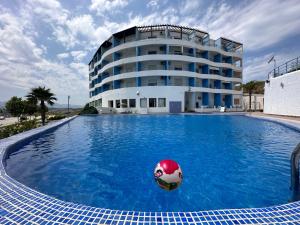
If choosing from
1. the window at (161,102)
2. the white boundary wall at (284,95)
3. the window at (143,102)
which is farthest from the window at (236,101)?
the window at (143,102)

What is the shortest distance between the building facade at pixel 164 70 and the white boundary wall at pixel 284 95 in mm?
11569

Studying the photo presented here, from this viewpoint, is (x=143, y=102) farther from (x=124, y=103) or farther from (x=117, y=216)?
(x=117, y=216)

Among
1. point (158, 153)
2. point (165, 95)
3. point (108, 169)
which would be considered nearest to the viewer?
point (108, 169)

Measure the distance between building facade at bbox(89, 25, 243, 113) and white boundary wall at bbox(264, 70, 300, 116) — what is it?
11.6m

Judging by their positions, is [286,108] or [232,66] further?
[232,66]

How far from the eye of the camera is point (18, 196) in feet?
10.3

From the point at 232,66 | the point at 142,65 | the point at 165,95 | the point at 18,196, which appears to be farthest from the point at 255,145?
the point at 232,66

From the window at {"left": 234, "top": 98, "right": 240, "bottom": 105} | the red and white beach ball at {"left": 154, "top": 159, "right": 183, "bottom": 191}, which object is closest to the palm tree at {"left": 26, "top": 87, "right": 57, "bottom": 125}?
the red and white beach ball at {"left": 154, "top": 159, "right": 183, "bottom": 191}

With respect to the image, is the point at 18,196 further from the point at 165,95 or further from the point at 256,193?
the point at 165,95

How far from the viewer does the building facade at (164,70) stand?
32625mm

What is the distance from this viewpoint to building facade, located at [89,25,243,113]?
32.6 meters

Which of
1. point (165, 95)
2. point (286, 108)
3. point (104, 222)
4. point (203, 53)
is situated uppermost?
point (203, 53)

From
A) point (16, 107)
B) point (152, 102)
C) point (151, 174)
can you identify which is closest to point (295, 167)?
point (151, 174)

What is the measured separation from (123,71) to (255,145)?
32717mm
